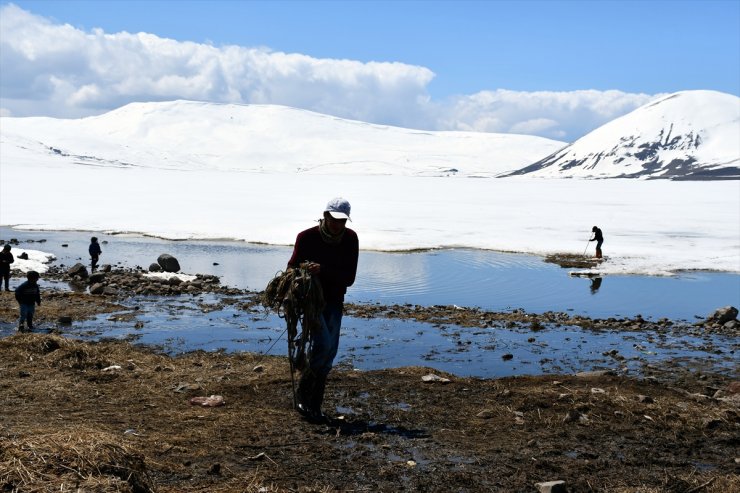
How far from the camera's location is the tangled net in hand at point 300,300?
6.68 meters

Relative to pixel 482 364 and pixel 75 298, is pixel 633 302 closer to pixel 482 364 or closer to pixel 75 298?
pixel 482 364

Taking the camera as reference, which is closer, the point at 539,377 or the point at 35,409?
the point at 35,409

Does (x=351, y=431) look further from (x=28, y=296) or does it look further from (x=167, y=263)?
(x=167, y=263)

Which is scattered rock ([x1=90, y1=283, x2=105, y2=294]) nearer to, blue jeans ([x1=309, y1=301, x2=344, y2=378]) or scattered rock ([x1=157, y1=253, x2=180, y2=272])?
scattered rock ([x1=157, y1=253, x2=180, y2=272])

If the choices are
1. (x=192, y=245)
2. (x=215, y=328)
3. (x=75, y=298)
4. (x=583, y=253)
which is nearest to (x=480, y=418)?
(x=215, y=328)

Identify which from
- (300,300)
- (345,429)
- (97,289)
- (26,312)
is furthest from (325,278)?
(97,289)

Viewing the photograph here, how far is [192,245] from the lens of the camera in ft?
107

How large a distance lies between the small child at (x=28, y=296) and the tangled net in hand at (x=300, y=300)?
6.83 metres

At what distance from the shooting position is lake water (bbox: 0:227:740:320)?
18.7m

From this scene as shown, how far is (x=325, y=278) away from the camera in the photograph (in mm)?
6902

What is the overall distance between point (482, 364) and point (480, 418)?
437 cm

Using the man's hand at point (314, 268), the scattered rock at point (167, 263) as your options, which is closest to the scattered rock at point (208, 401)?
the man's hand at point (314, 268)

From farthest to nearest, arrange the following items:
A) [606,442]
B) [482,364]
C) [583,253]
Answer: [583,253] < [482,364] < [606,442]

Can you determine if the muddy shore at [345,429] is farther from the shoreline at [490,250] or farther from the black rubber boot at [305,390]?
the shoreline at [490,250]
